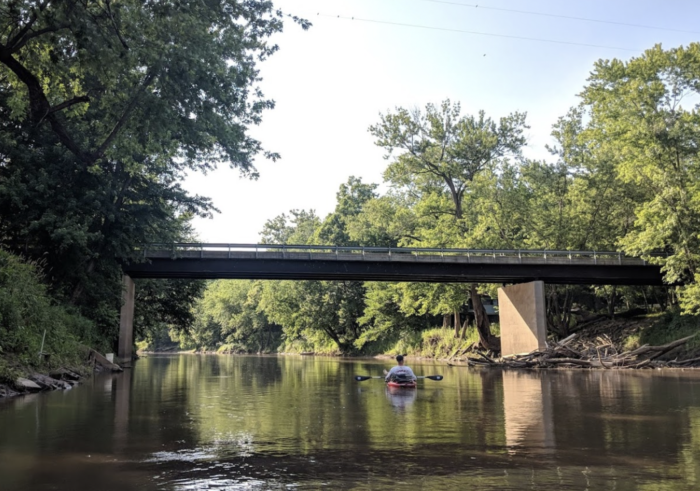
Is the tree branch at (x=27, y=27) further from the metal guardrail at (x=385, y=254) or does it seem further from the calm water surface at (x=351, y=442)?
the metal guardrail at (x=385, y=254)

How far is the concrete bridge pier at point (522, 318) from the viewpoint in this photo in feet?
128

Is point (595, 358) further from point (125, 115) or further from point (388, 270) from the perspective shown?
point (125, 115)

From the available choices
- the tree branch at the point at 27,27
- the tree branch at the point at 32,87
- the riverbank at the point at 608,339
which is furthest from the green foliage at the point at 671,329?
the tree branch at the point at 27,27

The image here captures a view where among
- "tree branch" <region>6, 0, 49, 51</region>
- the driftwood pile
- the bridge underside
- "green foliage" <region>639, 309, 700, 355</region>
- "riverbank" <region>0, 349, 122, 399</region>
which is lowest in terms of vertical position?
the driftwood pile

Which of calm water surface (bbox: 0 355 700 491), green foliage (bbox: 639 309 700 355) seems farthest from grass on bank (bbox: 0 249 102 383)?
green foliage (bbox: 639 309 700 355)

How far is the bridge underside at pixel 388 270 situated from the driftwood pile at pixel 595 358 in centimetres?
500

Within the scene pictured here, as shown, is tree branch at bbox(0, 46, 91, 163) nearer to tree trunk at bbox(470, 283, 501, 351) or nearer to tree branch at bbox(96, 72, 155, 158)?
tree branch at bbox(96, 72, 155, 158)

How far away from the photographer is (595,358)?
112 feet

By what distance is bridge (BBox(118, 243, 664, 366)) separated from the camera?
3606 cm

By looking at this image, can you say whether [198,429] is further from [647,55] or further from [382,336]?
[382,336]

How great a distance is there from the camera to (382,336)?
65.2m

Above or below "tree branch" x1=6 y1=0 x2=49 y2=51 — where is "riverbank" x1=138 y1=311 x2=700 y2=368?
below

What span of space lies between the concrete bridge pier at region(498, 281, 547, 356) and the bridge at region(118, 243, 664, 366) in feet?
0.23

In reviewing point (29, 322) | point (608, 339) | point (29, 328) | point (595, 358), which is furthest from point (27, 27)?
point (608, 339)
